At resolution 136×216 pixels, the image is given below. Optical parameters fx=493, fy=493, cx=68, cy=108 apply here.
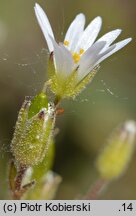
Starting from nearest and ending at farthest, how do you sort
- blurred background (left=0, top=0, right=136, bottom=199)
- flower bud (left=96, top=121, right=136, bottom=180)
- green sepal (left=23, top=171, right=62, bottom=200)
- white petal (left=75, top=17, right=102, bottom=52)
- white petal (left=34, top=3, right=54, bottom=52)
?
1. white petal (left=34, top=3, right=54, bottom=52)
2. white petal (left=75, top=17, right=102, bottom=52)
3. green sepal (left=23, top=171, right=62, bottom=200)
4. flower bud (left=96, top=121, right=136, bottom=180)
5. blurred background (left=0, top=0, right=136, bottom=199)

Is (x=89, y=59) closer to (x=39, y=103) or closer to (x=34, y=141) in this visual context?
(x=39, y=103)

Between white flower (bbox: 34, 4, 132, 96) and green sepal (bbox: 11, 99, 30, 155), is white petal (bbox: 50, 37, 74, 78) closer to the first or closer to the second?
white flower (bbox: 34, 4, 132, 96)

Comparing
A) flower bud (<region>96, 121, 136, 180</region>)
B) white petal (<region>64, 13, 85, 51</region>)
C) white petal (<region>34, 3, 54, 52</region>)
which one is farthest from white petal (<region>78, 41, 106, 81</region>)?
flower bud (<region>96, 121, 136, 180</region>)

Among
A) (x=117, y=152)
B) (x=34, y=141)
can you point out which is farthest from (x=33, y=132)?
(x=117, y=152)

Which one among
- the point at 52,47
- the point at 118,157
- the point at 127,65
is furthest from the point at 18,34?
the point at 52,47

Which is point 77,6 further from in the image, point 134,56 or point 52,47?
point 52,47

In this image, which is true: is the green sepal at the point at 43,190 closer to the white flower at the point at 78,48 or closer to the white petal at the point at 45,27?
the white flower at the point at 78,48

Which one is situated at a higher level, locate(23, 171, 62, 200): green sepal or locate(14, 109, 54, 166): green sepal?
locate(14, 109, 54, 166): green sepal
